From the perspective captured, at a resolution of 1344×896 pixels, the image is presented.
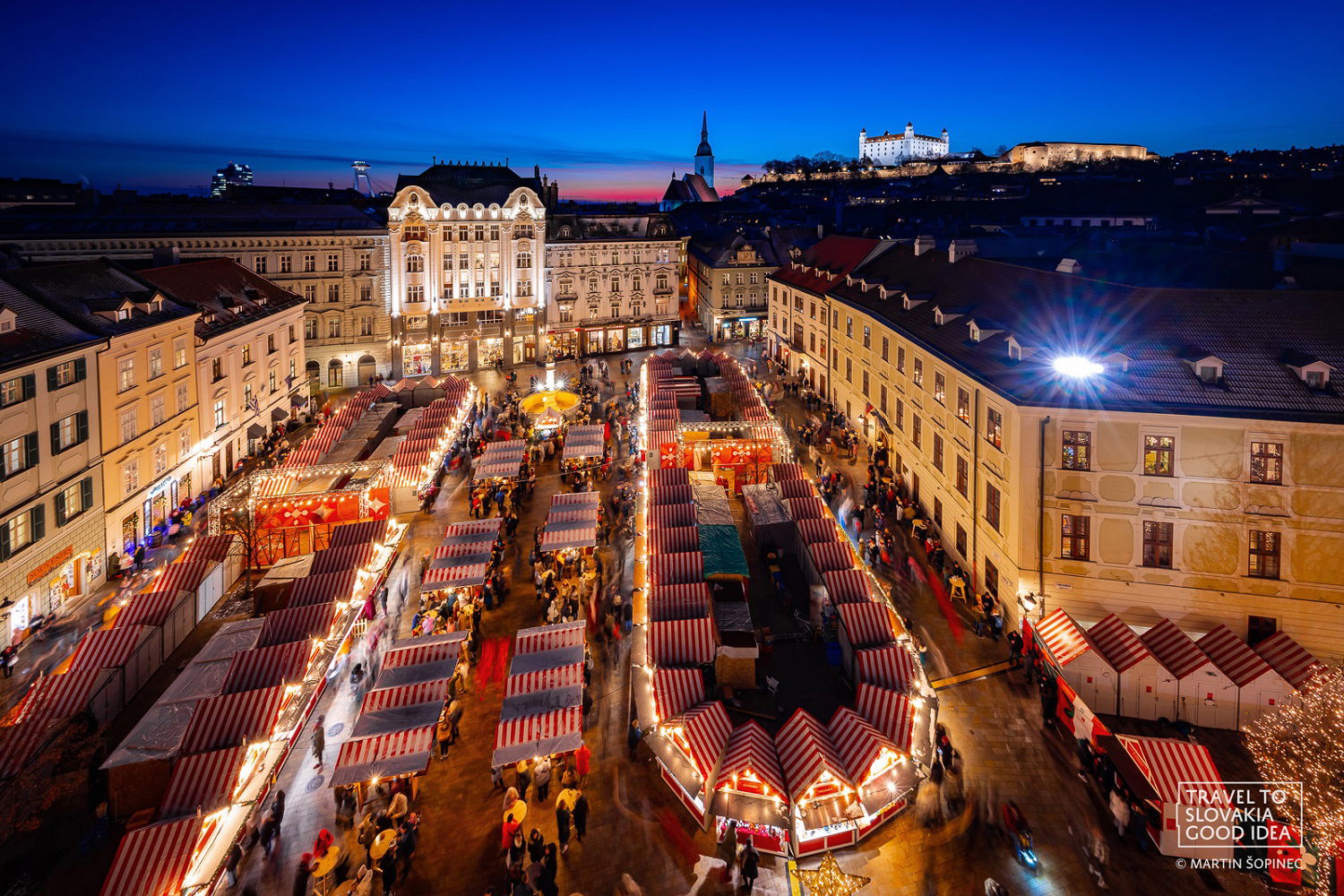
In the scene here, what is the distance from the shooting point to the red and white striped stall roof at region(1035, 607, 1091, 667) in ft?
60.3

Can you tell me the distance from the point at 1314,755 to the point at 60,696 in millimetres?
26745

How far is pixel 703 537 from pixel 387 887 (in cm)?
1455

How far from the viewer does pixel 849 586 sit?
830 inches

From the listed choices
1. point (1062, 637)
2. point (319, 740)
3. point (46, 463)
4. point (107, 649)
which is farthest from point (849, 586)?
point (46, 463)

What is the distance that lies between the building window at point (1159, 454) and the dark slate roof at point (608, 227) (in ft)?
170

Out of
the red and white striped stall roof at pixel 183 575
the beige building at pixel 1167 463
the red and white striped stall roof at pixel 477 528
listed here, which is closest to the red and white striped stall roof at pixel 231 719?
the red and white striped stall roof at pixel 183 575

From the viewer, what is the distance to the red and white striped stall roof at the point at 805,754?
46.7 ft

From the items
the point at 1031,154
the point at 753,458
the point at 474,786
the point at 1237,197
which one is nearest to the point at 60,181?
the point at 753,458

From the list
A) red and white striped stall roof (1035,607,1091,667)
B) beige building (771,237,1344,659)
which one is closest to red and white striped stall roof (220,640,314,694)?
red and white striped stall roof (1035,607,1091,667)

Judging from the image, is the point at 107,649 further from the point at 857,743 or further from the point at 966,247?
the point at 966,247

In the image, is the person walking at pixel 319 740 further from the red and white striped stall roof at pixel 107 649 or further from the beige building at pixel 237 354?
the beige building at pixel 237 354

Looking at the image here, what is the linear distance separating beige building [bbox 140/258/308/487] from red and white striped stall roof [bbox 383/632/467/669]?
72.2 feet

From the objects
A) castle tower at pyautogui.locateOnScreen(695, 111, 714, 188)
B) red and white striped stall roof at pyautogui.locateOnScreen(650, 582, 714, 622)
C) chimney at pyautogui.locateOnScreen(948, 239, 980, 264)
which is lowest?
red and white striped stall roof at pyautogui.locateOnScreen(650, 582, 714, 622)

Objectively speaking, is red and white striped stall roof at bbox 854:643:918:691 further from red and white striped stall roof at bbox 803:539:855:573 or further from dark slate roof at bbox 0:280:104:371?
dark slate roof at bbox 0:280:104:371
